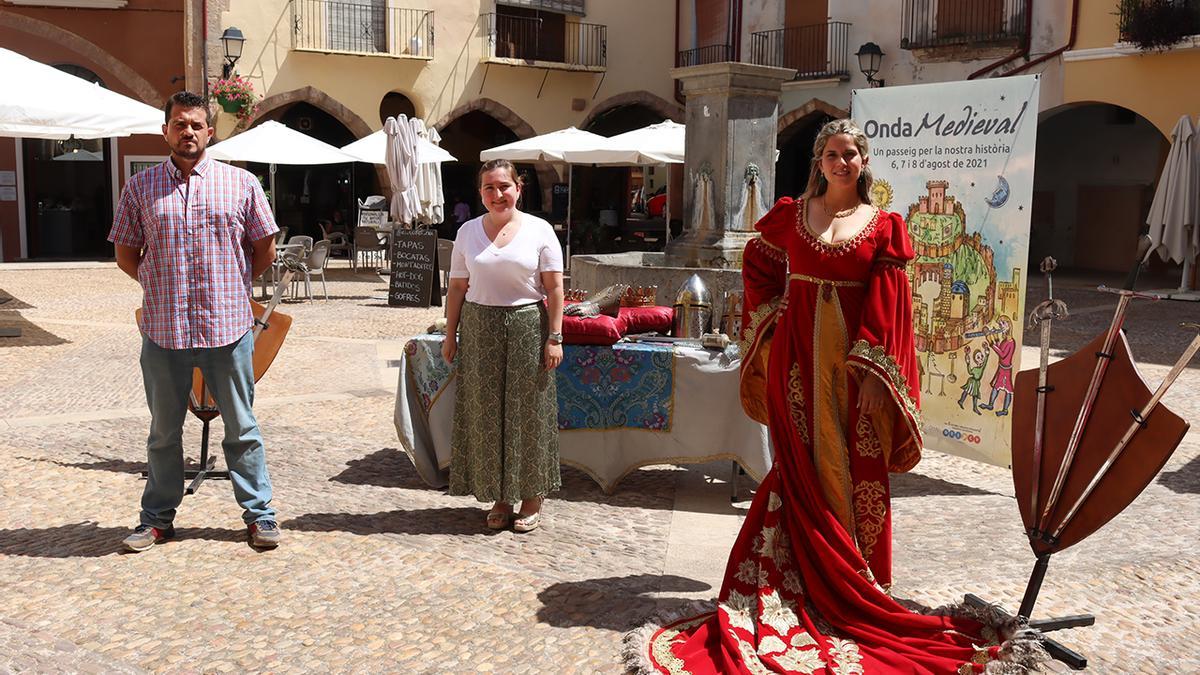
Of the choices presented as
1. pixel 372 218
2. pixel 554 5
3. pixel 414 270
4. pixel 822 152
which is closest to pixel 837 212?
pixel 822 152

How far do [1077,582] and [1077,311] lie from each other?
10453 mm

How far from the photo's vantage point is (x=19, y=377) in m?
8.48

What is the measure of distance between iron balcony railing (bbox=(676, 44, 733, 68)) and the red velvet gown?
20.4 m

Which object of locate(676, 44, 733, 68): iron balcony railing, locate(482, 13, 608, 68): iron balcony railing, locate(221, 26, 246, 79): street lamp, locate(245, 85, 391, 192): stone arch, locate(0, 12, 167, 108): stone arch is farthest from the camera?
locate(482, 13, 608, 68): iron balcony railing

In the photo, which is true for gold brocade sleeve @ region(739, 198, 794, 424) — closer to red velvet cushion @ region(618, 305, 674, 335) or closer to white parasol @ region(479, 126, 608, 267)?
red velvet cushion @ region(618, 305, 674, 335)

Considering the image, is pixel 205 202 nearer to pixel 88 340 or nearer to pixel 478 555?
pixel 478 555

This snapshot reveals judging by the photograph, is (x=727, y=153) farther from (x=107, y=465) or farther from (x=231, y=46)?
(x=231, y=46)

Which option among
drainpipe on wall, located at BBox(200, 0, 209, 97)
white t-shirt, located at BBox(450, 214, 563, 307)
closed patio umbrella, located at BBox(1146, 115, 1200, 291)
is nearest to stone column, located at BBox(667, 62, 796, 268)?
white t-shirt, located at BBox(450, 214, 563, 307)

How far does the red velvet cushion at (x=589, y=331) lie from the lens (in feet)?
18.4

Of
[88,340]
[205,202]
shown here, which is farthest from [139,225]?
[88,340]

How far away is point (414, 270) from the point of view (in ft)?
45.4

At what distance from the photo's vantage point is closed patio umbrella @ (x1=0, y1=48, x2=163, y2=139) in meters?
9.98

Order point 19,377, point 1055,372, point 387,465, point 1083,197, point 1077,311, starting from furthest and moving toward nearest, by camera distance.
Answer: point 1083,197 < point 1077,311 < point 19,377 < point 387,465 < point 1055,372

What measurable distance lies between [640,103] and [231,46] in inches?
336
